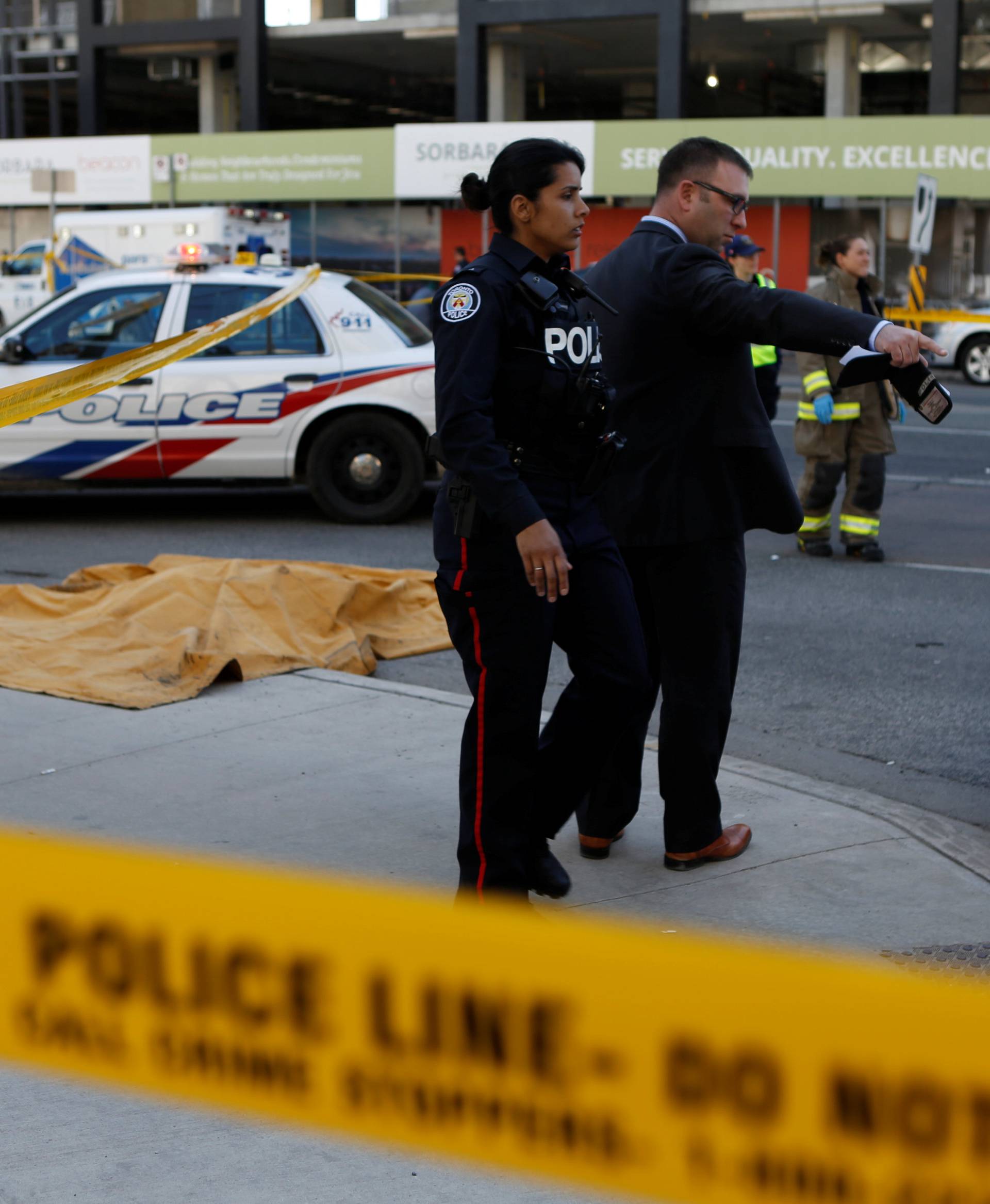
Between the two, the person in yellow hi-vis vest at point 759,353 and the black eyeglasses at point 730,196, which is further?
the person in yellow hi-vis vest at point 759,353

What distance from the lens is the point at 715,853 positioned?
14.2 feet

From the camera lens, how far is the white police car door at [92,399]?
10312mm

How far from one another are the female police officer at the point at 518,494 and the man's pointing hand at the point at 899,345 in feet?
2.03

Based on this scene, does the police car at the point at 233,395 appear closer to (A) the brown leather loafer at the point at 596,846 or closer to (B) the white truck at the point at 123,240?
(A) the brown leather loafer at the point at 596,846

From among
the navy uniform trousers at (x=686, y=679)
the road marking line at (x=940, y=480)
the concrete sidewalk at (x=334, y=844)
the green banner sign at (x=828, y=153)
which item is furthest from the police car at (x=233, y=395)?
the green banner sign at (x=828, y=153)

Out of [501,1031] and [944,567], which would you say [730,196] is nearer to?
[501,1031]

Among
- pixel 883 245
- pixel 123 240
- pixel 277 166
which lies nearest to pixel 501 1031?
pixel 123 240

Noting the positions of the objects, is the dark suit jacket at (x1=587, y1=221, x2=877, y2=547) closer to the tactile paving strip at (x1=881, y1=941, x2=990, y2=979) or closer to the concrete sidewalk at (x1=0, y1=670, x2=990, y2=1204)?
the concrete sidewalk at (x1=0, y1=670, x2=990, y2=1204)

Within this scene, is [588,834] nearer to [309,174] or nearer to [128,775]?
[128,775]

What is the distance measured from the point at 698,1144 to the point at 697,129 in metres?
31.2

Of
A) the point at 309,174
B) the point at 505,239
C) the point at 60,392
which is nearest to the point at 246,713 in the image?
the point at 60,392

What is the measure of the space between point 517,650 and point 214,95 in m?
40.2

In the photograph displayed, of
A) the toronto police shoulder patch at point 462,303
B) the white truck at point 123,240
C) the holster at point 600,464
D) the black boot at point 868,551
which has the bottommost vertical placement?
the black boot at point 868,551

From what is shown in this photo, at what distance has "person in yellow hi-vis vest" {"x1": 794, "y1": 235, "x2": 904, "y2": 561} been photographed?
9.22 m
